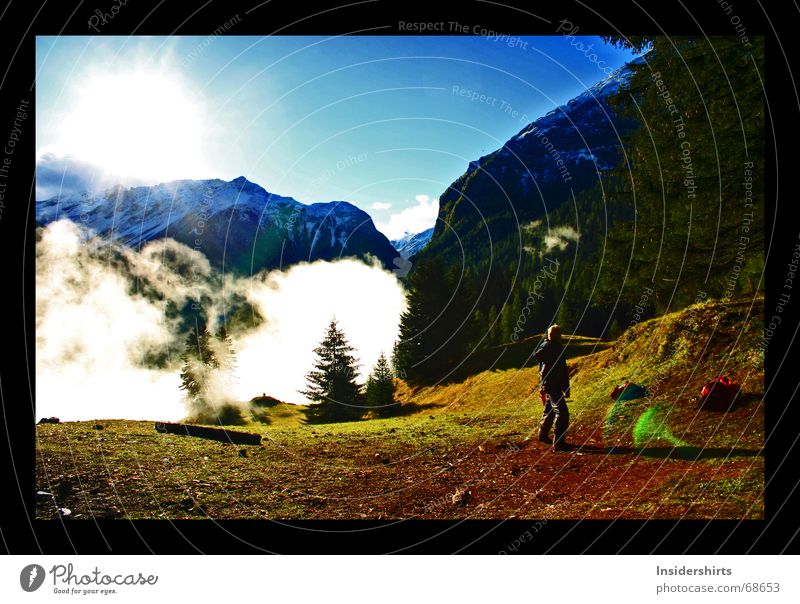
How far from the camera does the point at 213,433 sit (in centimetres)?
1516

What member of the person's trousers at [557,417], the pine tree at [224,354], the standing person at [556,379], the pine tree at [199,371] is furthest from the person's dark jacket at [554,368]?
the pine tree at [224,354]

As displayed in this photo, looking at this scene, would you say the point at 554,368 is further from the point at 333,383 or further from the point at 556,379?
the point at 333,383

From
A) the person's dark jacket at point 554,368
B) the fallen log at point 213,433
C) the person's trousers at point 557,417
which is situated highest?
the person's dark jacket at point 554,368

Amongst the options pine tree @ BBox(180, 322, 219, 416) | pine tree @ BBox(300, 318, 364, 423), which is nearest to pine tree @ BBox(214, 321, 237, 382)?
pine tree @ BBox(180, 322, 219, 416)

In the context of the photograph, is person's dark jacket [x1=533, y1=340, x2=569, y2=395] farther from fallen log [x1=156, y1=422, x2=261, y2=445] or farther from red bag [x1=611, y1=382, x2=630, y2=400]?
fallen log [x1=156, y1=422, x2=261, y2=445]

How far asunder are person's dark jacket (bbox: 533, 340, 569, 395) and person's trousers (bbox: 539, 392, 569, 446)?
7.8 inches

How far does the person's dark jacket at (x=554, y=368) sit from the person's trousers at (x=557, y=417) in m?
0.20

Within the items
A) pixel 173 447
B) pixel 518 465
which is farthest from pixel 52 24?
pixel 518 465

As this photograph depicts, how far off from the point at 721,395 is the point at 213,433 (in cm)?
1585

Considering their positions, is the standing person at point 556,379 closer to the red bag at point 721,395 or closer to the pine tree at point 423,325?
the red bag at point 721,395

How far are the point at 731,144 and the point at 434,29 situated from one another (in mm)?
9797

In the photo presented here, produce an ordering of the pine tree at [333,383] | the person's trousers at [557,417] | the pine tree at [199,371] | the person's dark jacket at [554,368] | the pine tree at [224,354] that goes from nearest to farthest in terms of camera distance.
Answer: the person's trousers at [557,417]
the person's dark jacket at [554,368]
the pine tree at [333,383]
the pine tree at [199,371]
the pine tree at [224,354]

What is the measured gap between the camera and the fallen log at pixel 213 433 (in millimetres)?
14648
